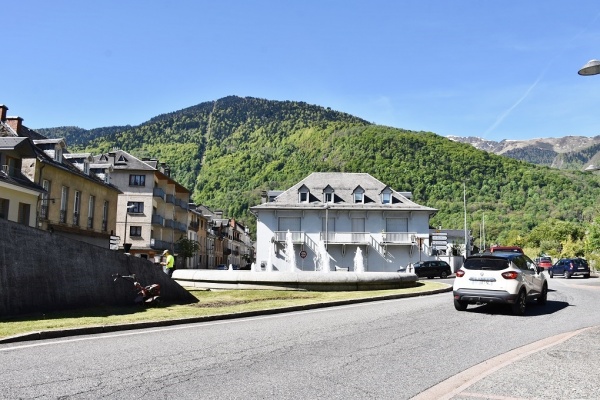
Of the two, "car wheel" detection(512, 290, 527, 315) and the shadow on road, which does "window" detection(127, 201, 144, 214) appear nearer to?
the shadow on road

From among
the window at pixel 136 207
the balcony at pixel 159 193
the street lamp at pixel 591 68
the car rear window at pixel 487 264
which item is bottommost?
the car rear window at pixel 487 264

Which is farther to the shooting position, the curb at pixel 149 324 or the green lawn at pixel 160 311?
the green lawn at pixel 160 311

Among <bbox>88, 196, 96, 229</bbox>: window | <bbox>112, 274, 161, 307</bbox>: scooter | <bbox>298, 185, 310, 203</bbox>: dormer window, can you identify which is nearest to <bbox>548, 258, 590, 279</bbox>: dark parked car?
<bbox>298, 185, 310, 203</bbox>: dormer window

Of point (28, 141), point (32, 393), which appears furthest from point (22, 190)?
point (32, 393)

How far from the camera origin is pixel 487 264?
1418 cm

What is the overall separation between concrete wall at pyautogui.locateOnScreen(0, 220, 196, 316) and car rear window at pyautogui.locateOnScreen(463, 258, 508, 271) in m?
9.17

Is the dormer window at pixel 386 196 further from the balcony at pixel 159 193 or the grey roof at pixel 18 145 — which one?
the grey roof at pixel 18 145

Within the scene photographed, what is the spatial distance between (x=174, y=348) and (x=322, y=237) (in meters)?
43.1

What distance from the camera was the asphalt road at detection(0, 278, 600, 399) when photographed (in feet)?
19.0

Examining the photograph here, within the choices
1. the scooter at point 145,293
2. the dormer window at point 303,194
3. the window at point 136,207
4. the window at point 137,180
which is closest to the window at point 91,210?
the window at point 136,207

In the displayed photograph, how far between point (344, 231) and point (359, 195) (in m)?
4.33

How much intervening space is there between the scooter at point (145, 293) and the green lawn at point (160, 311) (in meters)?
0.23

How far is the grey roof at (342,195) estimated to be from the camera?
51781mm

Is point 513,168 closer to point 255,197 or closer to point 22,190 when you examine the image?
point 255,197
